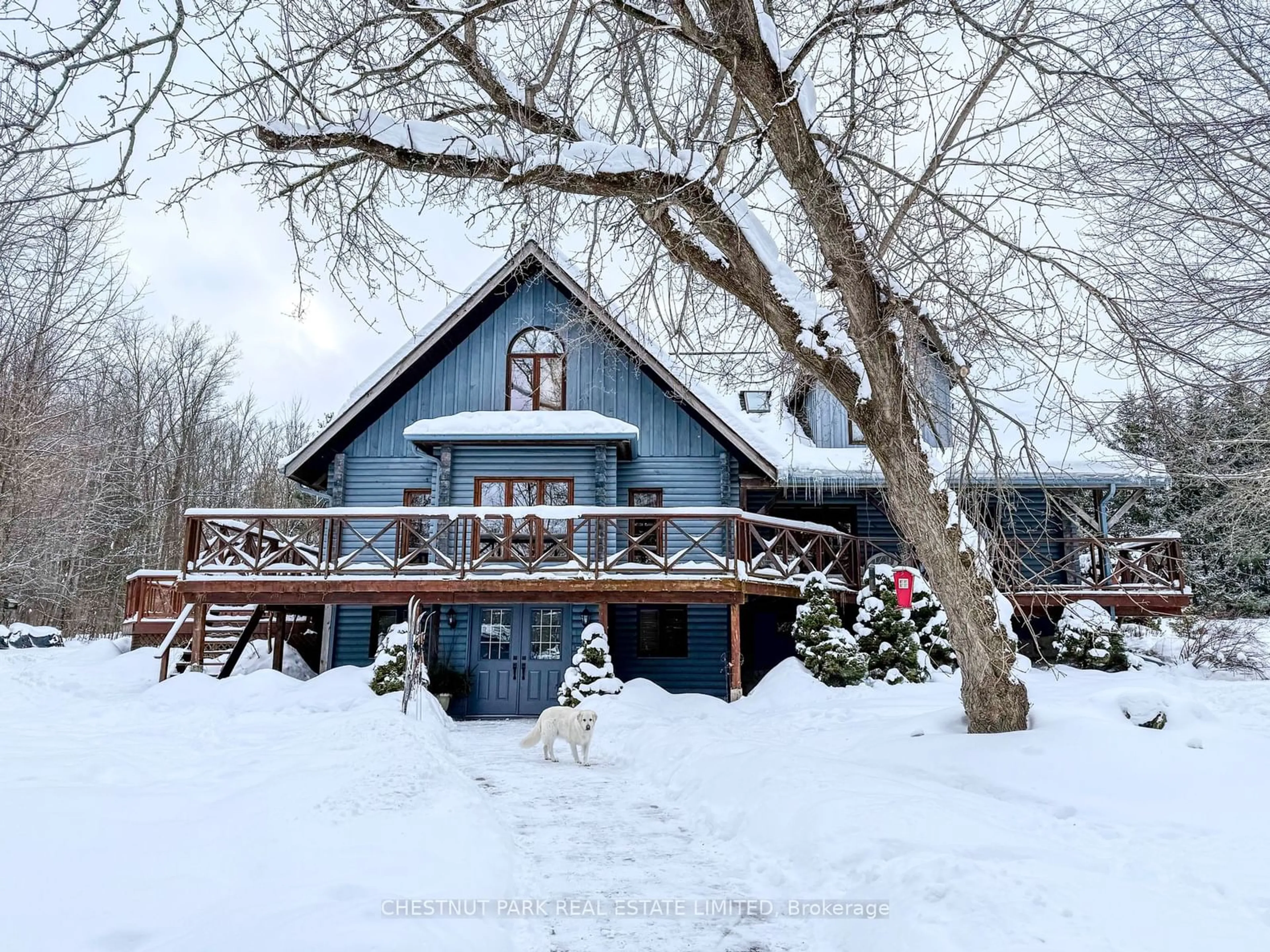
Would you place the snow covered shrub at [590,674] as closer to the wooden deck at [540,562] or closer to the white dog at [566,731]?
the wooden deck at [540,562]

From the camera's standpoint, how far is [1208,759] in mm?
6566

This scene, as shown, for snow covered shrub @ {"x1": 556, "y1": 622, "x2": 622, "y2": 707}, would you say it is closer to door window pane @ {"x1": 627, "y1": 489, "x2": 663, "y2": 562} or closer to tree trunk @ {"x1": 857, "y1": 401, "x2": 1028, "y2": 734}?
door window pane @ {"x1": 627, "y1": 489, "x2": 663, "y2": 562}

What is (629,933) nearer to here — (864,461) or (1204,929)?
(1204,929)

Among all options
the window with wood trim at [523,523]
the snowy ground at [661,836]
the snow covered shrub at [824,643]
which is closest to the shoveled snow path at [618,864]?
the snowy ground at [661,836]

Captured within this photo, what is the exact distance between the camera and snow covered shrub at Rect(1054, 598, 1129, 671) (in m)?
14.7

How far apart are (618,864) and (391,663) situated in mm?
8845

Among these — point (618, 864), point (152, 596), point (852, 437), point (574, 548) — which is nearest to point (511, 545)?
point (574, 548)

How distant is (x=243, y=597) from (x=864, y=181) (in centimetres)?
1205

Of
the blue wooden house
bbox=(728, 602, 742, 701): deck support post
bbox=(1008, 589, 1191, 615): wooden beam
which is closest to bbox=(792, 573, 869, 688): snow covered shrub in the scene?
the blue wooden house

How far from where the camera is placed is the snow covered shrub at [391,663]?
13.1m

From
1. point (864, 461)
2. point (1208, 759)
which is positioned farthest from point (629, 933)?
point (864, 461)

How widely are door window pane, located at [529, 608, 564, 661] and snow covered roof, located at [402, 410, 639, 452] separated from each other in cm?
349

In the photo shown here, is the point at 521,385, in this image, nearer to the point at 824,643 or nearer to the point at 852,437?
the point at 852,437

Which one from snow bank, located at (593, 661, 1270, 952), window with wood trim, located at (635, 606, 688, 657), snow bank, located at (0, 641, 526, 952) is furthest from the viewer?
window with wood trim, located at (635, 606, 688, 657)
